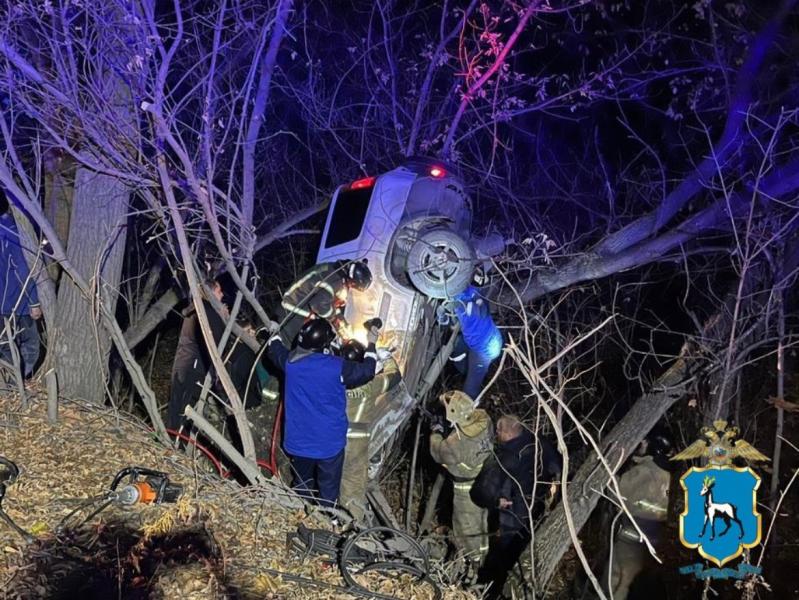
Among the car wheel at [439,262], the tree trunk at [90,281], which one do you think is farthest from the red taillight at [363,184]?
the tree trunk at [90,281]

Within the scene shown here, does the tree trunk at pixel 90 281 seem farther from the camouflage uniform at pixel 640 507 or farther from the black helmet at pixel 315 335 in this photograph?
the camouflage uniform at pixel 640 507

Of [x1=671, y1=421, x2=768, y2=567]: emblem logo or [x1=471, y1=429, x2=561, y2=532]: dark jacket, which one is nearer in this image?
[x1=671, y1=421, x2=768, y2=567]: emblem logo

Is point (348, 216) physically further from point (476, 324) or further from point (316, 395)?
point (316, 395)

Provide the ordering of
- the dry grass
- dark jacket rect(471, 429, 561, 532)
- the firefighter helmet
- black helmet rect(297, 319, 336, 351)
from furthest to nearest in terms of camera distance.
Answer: dark jacket rect(471, 429, 561, 532) < the firefighter helmet < black helmet rect(297, 319, 336, 351) < the dry grass

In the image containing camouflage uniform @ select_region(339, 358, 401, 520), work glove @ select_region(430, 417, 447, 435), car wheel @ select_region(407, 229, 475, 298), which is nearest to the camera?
car wheel @ select_region(407, 229, 475, 298)

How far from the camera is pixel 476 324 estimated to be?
20.2 ft

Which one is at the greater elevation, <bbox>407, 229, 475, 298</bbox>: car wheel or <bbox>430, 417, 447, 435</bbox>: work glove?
<bbox>407, 229, 475, 298</bbox>: car wheel

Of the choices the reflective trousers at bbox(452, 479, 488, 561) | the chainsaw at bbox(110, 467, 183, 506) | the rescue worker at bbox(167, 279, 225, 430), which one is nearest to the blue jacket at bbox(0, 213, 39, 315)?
the rescue worker at bbox(167, 279, 225, 430)

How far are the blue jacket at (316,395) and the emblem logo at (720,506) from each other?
103 inches

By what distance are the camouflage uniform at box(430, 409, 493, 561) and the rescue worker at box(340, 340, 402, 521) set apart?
0.75 meters

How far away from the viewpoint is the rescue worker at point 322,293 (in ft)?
18.3

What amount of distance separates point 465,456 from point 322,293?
81.8 inches

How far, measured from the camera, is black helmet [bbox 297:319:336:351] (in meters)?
5.38

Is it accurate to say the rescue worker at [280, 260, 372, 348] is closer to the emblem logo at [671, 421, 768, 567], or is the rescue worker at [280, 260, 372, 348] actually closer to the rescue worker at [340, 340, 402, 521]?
the rescue worker at [340, 340, 402, 521]
